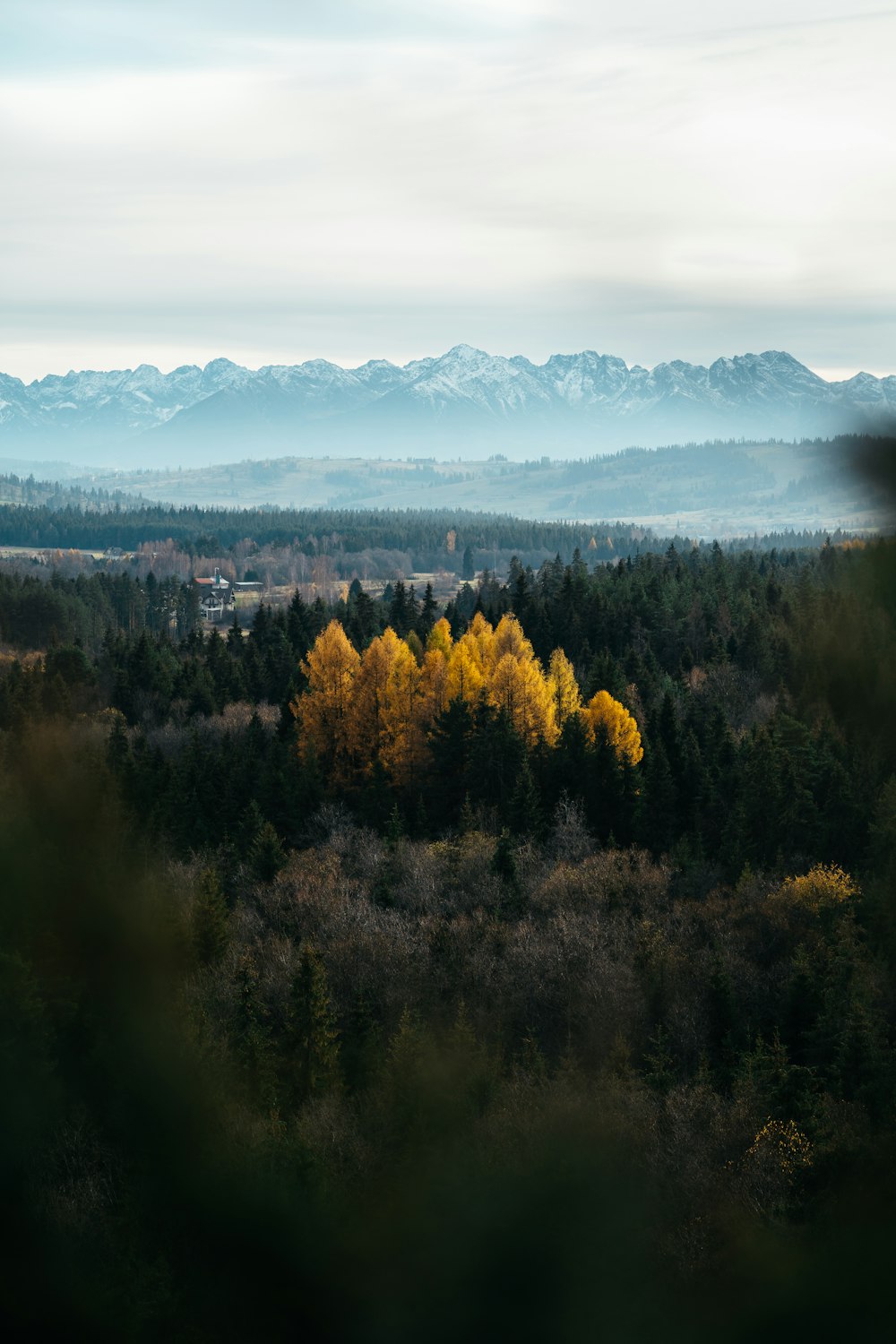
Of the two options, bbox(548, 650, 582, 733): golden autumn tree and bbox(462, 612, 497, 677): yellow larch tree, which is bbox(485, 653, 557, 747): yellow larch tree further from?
Result: bbox(462, 612, 497, 677): yellow larch tree

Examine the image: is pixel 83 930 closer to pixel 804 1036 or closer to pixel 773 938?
pixel 804 1036

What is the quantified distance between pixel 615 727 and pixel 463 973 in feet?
71.5

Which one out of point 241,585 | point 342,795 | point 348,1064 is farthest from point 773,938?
point 241,585

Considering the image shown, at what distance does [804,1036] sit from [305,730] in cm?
3548

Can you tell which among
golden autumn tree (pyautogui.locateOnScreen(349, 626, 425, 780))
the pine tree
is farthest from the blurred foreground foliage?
golden autumn tree (pyautogui.locateOnScreen(349, 626, 425, 780))

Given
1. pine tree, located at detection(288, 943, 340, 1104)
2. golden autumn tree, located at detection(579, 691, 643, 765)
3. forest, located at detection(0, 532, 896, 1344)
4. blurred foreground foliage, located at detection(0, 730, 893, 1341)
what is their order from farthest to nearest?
1. golden autumn tree, located at detection(579, 691, 643, 765)
2. pine tree, located at detection(288, 943, 340, 1104)
3. forest, located at detection(0, 532, 896, 1344)
4. blurred foreground foliage, located at detection(0, 730, 893, 1341)

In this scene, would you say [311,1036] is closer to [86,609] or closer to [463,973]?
[463,973]

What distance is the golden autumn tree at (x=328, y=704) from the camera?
62.6 metres

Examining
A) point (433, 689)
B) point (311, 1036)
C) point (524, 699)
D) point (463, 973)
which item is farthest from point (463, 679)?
point (311, 1036)

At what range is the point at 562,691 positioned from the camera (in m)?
66.9

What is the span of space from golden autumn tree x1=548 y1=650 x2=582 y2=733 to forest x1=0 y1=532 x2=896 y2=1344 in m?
0.26

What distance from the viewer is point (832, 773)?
43500 millimetres

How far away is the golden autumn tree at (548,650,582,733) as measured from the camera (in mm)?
63406

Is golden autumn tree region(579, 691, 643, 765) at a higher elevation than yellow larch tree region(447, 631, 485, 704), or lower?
lower
